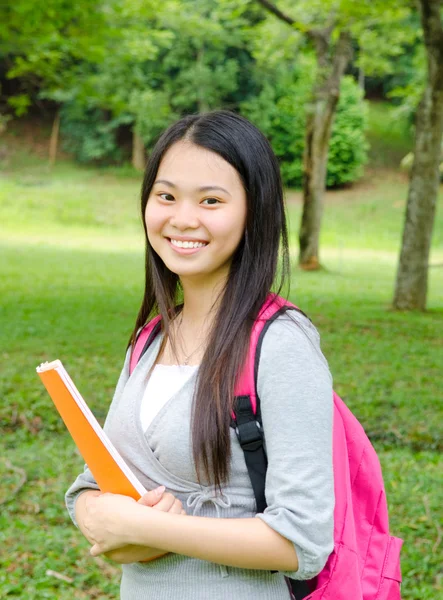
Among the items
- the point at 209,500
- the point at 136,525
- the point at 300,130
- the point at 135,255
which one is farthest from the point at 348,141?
the point at 136,525

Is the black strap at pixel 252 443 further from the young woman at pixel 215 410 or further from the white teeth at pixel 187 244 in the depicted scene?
the white teeth at pixel 187 244

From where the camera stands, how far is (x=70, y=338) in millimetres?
8562

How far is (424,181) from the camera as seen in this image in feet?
36.4

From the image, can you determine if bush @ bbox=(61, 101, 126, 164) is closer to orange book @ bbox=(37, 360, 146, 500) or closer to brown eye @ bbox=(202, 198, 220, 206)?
brown eye @ bbox=(202, 198, 220, 206)

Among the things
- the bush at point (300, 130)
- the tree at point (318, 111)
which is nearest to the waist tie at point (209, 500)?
the tree at point (318, 111)

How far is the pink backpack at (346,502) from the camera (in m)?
1.40

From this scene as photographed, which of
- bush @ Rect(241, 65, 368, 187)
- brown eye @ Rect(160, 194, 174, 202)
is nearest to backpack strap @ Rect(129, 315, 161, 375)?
brown eye @ Rect(160, 194, 174, 202)

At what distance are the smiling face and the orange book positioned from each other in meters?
0.32

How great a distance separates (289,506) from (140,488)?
270mm

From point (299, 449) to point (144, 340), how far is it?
0.49 meters

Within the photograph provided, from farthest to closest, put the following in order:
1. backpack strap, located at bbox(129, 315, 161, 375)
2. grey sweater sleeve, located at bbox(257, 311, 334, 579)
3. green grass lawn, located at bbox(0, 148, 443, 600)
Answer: green grass lawn, located at bbox(0, 148, 443, 600)
backpack strap, located at bbox(129, 315, 161, 375)
grey sweater sleeve, located at bbox(257, 311, 334, 579)

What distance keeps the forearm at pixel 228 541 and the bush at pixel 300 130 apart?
35.0 m

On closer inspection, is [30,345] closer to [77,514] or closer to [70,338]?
[70,338]

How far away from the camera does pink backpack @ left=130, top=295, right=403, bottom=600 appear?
4.60 ft
